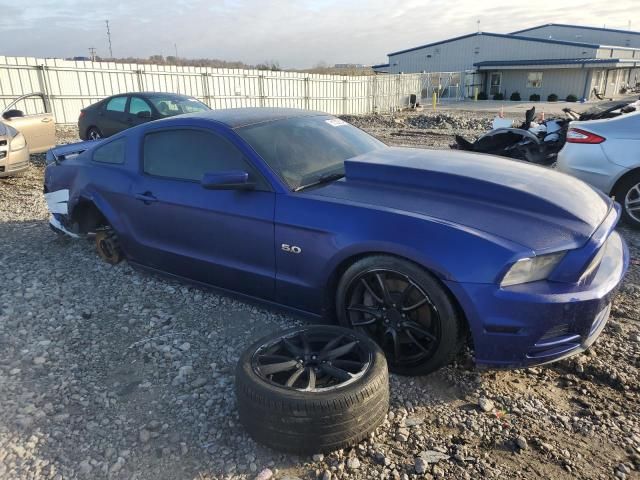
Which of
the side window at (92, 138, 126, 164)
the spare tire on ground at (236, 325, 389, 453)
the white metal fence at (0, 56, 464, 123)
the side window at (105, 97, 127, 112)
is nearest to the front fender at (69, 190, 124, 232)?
the side window at (92, 138, 126, 164)

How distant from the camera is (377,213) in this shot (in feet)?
9.39

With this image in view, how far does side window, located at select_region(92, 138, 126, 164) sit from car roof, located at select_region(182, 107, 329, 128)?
28.5 inches

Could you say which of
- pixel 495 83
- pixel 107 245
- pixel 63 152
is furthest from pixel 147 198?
pixel 495 83

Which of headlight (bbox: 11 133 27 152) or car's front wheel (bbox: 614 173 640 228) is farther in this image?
headlight (bbox: 11 133 27 152)

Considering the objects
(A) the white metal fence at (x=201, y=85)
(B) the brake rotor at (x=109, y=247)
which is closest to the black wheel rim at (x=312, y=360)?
(B) the brake rotor at (x=109, y=247)

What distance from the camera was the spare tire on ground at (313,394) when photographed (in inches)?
89.5

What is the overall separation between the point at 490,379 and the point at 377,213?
122 cm

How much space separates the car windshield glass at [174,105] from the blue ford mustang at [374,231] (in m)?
6.71

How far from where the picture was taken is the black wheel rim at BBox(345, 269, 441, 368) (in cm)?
278

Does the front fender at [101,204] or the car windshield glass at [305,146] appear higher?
the car windshield glass at [305,146]

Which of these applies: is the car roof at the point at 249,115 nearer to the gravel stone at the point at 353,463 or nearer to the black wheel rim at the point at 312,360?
the black wheel rim at the point at 312,360

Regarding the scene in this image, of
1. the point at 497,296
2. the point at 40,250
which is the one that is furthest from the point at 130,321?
the point at 497,296

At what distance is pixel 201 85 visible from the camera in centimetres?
2045

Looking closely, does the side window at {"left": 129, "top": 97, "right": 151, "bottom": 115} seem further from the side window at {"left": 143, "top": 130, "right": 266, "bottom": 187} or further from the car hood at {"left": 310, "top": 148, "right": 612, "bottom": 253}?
the car hood at {"left": 310, "top": 148, "right": 612, "bottom": 253}
